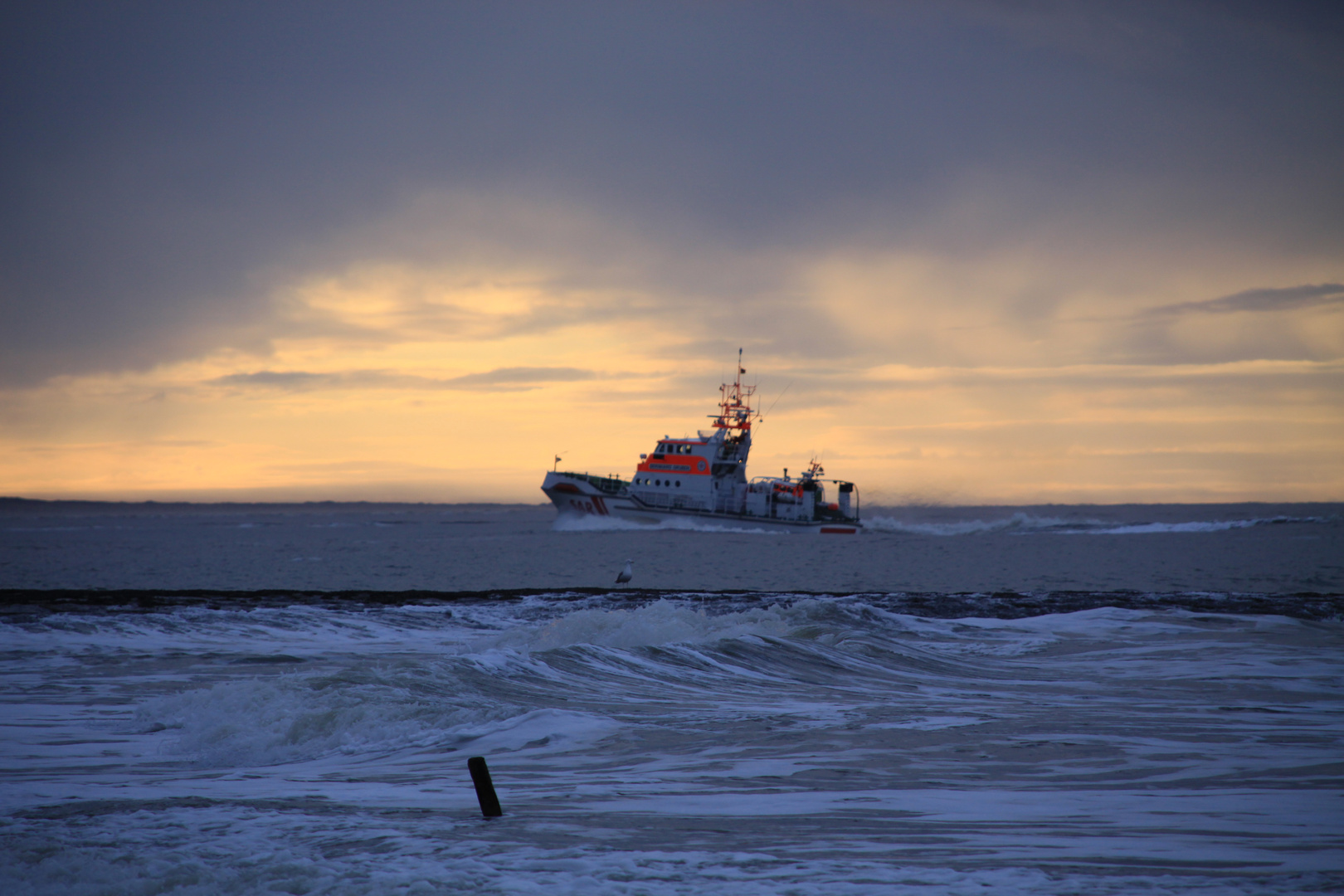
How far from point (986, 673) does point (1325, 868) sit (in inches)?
263

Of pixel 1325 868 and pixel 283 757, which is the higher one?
pixel 1325 868

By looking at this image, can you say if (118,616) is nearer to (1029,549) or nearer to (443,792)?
(443,792)

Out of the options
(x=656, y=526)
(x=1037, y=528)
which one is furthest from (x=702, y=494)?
(x=1037, y=528)

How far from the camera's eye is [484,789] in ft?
15.4

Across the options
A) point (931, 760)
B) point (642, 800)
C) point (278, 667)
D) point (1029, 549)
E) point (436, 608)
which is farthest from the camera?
point (1029, 549)

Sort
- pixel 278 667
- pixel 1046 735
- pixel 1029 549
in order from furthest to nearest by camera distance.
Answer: pixel 1029 549 → pixel 278 667 → pixel 1046 735

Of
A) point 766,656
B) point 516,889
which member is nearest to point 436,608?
point 766,656

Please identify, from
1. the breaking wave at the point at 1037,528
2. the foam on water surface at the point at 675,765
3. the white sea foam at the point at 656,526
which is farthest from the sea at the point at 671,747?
the breaking wave at the point at 1037,528

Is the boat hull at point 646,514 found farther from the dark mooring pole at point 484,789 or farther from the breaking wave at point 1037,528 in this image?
the dark mooring pole at point 484,789

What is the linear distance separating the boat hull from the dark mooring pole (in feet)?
156

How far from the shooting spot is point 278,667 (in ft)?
34.3

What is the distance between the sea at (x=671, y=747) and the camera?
13.3ft

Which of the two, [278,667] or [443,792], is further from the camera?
[278,667]

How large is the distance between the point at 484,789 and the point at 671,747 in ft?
7.48
